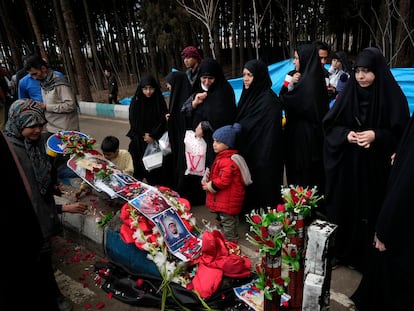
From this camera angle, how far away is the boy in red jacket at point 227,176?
3062 millimetres

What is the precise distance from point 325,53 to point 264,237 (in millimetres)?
4079

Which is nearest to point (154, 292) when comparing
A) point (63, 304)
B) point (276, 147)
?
point (63, 304)

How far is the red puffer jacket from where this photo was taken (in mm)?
3059

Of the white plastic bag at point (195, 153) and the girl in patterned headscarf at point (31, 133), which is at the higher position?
the girl in patterned headscarf at point (31, 133)

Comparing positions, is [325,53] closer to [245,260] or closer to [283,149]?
[283,149]

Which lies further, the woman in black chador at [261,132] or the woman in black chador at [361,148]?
the woman in black chador at [261,132]

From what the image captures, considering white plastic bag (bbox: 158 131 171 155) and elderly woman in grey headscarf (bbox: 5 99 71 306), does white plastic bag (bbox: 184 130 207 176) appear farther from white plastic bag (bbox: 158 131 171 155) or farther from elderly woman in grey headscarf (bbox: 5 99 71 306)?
elderly woman in grey headscarf (bbox: 5 99 71 306)

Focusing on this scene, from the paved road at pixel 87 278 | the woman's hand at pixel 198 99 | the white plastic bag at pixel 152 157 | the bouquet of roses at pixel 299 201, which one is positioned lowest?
the paved road at pixel 87 278

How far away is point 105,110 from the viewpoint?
35.0ft

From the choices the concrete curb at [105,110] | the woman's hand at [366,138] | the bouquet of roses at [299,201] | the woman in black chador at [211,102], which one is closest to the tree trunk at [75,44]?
the concrete curb at [105,110]

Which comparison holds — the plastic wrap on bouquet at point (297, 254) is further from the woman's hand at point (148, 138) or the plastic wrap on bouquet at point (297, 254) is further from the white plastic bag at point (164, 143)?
the woman's hand at point (148, 138)

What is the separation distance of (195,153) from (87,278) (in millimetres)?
1656

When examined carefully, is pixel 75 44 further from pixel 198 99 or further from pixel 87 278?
pixel 87 278

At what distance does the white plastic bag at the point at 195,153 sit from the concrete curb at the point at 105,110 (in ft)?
20.7
